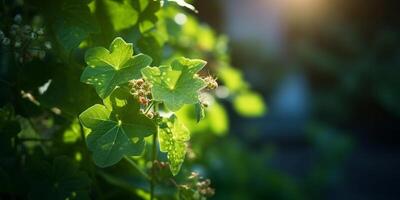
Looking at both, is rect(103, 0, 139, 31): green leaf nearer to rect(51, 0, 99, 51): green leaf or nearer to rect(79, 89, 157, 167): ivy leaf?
rect(51, 0, 99, 51): green leaf

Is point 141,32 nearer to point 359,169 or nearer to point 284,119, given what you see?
point 359,169

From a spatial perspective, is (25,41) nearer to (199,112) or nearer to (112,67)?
(112,67)

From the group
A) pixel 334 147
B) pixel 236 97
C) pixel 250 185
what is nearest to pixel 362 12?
pixel 334 147

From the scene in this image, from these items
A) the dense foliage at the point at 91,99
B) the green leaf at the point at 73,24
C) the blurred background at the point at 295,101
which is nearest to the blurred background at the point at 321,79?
the blurred background at the point at 295,101

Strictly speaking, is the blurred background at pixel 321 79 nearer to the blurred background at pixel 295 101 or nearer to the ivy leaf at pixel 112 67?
the blurred background at pixel 295 101

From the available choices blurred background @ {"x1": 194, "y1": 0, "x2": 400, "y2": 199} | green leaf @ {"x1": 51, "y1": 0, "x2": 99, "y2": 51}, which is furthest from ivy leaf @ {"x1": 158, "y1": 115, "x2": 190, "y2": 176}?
blurred background @ {"x1": 194, "y1": 0, "x2": 400, "y2": 199}
